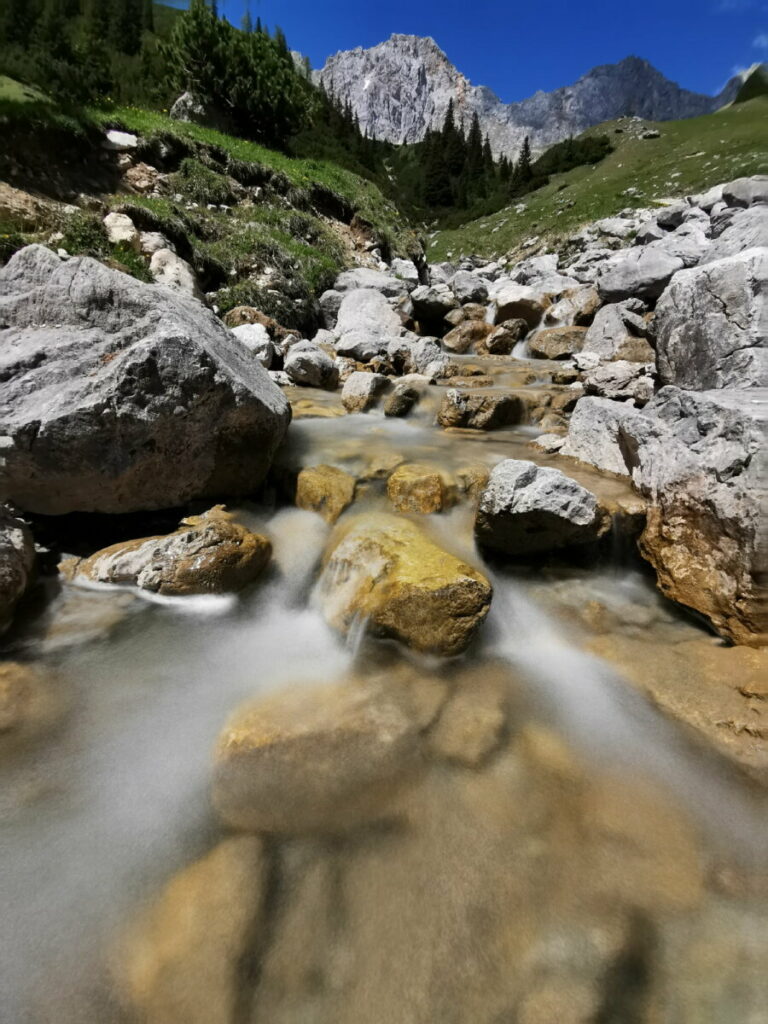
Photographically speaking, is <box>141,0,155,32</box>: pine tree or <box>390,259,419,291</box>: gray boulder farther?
<box>141,0,155,32</box>: pine tree

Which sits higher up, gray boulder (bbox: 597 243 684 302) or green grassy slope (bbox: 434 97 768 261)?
green grassy slope (bbox: 434 97 768 261)

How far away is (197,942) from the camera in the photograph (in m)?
2.01

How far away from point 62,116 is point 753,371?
57.9 ft

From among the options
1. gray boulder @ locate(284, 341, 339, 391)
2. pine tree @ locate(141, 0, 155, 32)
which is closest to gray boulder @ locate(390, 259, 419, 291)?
gray boulder @ locate(284, 341, 339, 391)

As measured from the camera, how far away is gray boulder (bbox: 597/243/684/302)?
10930mm

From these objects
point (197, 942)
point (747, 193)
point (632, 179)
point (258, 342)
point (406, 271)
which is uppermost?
point (632, 179)

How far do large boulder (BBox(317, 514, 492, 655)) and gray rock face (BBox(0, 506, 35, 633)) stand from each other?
2402 millimetres

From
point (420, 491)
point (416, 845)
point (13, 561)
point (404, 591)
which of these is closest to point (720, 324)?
point (420, 491)

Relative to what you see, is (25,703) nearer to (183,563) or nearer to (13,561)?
(13,561)

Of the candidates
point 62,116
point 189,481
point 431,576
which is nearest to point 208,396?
point 189,481

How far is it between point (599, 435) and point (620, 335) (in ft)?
19.5

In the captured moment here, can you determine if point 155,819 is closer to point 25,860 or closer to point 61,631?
point 25,860

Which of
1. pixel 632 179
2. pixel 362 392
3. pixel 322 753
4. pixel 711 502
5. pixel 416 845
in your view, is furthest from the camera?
pixel 632 179

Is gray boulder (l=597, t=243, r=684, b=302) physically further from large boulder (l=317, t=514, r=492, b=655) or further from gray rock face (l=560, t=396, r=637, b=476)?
large boulder (l=317, t=514, r=492, b=655)
